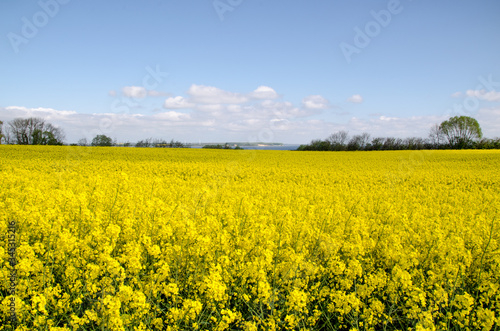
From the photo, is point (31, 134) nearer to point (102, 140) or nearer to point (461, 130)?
point (102, 140)

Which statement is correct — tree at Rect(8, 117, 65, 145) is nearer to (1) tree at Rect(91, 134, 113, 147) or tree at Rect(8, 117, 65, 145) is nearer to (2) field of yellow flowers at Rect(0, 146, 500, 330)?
(1) tree at Rect(91, 134, 113, 147)

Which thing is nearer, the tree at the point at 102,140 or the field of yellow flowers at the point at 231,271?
the field of yellow flowers at the point at 231,271

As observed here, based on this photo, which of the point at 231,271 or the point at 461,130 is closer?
the point at 231,271

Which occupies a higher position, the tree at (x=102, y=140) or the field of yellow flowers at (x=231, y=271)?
the tree at (x=102, y=140)

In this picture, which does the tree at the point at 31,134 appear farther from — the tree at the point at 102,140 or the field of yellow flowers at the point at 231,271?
the field of yellow flowers at the point at 231,271

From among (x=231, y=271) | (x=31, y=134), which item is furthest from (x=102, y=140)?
(x=231, y=271)

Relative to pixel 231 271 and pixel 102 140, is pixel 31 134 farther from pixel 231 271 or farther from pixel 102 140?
pixel 231 271

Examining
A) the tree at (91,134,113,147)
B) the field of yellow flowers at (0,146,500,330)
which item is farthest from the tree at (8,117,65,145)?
the field of yellow flowers at (0,146,500,330)

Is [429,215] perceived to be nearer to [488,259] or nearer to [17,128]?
[488,259]

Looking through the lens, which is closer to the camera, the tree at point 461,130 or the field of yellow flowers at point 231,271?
the field of yellow flowers at point 231,271

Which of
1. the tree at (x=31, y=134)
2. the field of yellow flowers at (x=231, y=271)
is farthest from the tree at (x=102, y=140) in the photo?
the field of yellow flowers at (x=231, y=271)

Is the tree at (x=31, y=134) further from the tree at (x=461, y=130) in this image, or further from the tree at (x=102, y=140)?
the tree at (x=461, y=130)

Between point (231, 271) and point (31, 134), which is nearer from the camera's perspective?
point (231, 271)

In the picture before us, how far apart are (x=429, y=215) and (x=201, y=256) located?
20.9 ft
